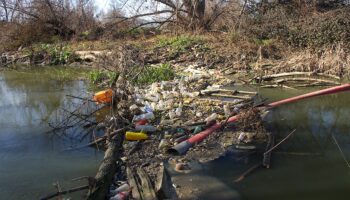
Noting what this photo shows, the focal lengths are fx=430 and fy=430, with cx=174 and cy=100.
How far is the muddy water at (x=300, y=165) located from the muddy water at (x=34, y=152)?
198 centimetres

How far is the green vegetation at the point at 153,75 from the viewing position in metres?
11.8

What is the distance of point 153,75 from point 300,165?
266 inches

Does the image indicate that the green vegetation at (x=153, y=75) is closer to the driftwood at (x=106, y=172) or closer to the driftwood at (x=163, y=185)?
the driftwood at (x=106, y=172)

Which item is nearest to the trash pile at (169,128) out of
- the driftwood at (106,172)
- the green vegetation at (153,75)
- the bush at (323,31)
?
the driftwood at (106,172)

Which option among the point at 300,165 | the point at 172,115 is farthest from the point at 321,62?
the point at 300,165

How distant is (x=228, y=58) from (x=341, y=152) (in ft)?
28.0

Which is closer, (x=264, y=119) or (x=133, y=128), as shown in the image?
(x=133, y=128)

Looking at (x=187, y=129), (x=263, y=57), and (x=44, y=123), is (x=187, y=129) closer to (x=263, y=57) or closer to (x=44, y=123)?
(x=44, y=123)

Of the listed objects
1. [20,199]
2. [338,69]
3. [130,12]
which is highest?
[130,12]

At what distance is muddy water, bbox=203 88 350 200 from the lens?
208 inches

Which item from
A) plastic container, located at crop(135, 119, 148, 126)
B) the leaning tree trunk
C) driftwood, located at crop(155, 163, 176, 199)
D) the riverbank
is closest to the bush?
the riverbank

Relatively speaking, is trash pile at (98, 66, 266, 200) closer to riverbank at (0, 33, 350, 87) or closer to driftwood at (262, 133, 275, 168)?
driftwood at (262, 133, 275, 168)

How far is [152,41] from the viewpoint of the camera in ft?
63.4

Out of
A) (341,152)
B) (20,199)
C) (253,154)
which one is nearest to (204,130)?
(253,154)
